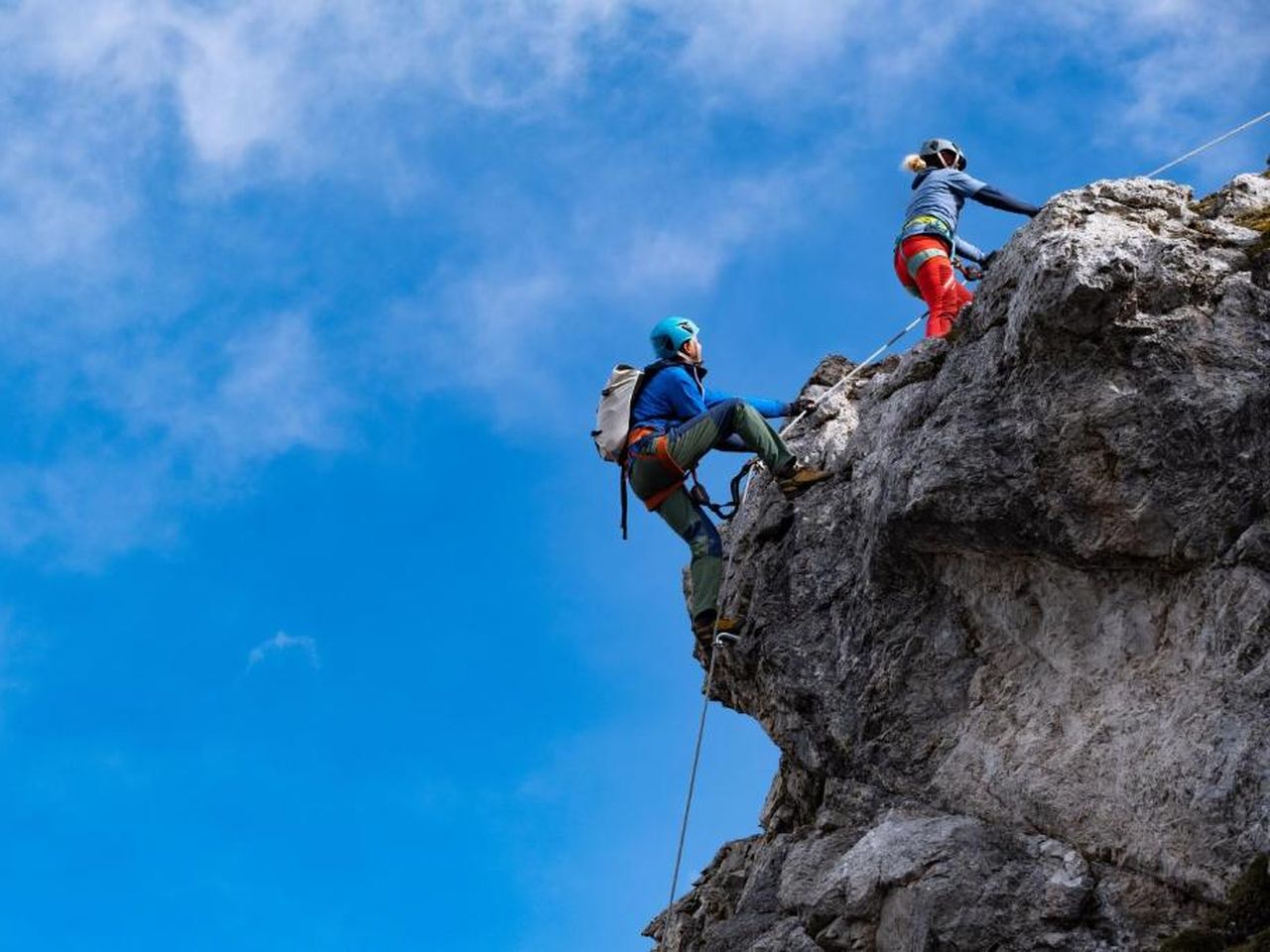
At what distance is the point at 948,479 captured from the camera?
48.6 feet

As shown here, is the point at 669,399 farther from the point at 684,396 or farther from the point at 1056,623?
the point at 1056,623

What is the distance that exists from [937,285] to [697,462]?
4.50 meters

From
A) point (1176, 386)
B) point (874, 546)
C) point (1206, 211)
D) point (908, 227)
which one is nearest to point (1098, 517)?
point (1176, 386)

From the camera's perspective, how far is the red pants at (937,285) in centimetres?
2050

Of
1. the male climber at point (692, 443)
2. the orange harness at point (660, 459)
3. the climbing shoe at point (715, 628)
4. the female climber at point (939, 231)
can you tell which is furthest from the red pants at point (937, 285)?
the climbing shoe at point (715, 628)

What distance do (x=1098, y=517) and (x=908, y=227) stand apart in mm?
8289

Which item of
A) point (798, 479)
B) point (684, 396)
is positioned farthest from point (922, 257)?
point (798, 479)

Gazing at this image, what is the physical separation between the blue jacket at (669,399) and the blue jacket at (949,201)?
3.98 metres

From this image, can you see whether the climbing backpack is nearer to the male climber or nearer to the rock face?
the male climber

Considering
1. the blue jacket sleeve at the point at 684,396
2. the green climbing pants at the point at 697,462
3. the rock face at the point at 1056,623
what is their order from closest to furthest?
the rock face at the point at 1056,623
the green climbing pants at the point at 697,462
the blue jacket sleeve at the point at 684,396

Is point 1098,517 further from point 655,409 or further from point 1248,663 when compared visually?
point 655,409

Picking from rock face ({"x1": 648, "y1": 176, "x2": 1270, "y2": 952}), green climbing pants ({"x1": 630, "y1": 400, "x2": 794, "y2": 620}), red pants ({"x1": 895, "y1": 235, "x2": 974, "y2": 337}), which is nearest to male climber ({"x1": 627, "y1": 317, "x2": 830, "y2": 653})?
green climbing pants ({"x1": 630, "y1": 400, "x2": 794, "y2": 620})

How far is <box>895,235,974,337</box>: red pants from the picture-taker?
20.5 metres

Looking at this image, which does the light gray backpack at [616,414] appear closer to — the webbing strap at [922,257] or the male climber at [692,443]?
the male climber at [692,443]
